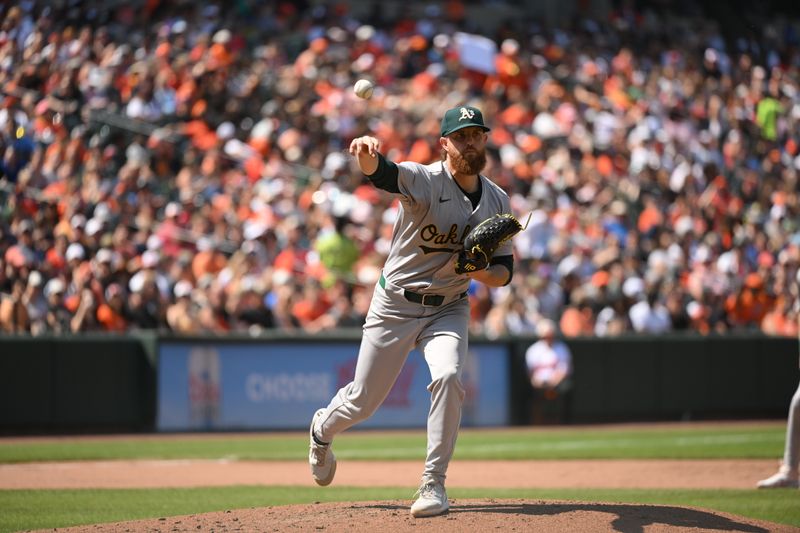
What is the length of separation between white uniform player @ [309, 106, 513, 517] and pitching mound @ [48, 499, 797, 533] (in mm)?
307

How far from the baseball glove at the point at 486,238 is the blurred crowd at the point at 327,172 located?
8.54m

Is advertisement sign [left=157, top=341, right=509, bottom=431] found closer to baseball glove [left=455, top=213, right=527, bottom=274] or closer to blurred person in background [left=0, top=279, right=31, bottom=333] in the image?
blurred person in background [left=0, top=279, right=31, bottom=333]

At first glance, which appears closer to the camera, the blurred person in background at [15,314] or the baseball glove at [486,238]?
the baseball glove at [486,238]

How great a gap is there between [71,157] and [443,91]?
750cm

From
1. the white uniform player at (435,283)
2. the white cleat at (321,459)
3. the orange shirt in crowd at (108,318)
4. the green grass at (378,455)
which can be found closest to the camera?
the white uniform player at (435,283)

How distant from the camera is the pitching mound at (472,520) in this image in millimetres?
6000

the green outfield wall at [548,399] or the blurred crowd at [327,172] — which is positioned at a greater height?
the blurred crowd at [327,172]

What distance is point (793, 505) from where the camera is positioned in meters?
8.41

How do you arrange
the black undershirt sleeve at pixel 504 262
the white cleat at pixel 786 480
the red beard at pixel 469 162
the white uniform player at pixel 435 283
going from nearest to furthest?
1. the white uniform player at pixel 435 283
2. the red beard at pixel 469 162
3. the black undershirt sleeve at pixel 504 262
4. the white cleat at pixel 786 480

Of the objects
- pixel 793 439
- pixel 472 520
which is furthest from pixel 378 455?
pixel 472 520

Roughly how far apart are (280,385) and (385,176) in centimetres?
921

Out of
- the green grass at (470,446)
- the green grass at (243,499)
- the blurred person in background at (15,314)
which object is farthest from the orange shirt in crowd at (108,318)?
the green grass at (243,499)

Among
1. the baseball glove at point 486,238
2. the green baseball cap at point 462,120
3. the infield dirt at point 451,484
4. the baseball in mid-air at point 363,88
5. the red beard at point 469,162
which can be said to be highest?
the baseball in mid-air at point 363,88

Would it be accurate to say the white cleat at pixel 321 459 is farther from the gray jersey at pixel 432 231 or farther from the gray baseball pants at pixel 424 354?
the gray jersey at pixel 432 231
